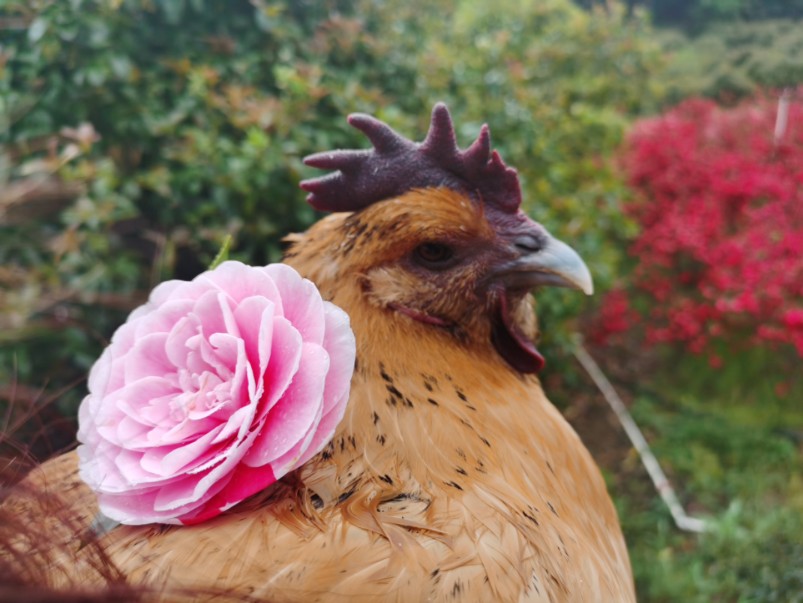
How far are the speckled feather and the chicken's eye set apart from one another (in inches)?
1.1

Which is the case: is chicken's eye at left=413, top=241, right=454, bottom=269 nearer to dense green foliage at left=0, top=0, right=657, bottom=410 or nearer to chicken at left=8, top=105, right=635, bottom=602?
chicken at left=8, top=105, right=635, bottom=602

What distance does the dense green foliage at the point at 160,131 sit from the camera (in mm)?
2510

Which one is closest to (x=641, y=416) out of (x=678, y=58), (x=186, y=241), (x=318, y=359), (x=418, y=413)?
(x=678, y=58)

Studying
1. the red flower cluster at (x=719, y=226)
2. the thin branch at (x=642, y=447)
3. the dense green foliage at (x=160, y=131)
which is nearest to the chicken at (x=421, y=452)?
the dense green foliage at (x=160, y=131)

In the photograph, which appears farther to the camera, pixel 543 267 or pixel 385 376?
pixel 543 267

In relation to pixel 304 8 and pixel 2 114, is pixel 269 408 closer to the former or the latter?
pixel 2 114

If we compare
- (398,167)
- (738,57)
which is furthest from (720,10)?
(398,167)

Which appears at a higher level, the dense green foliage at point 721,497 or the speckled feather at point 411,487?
the speckled feather at point 411,487

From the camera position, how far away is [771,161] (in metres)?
4.29

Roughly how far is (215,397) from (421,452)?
0.38 m

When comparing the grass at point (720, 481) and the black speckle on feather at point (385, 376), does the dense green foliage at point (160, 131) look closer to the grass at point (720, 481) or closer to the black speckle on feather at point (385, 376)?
the grass at point (720, 481)

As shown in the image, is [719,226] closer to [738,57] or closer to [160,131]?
[738,57]

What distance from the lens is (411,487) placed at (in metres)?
1.12

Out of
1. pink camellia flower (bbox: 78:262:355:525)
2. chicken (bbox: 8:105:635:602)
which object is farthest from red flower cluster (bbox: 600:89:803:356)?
pink camellia flower (bbox: 78:262:355:525)
